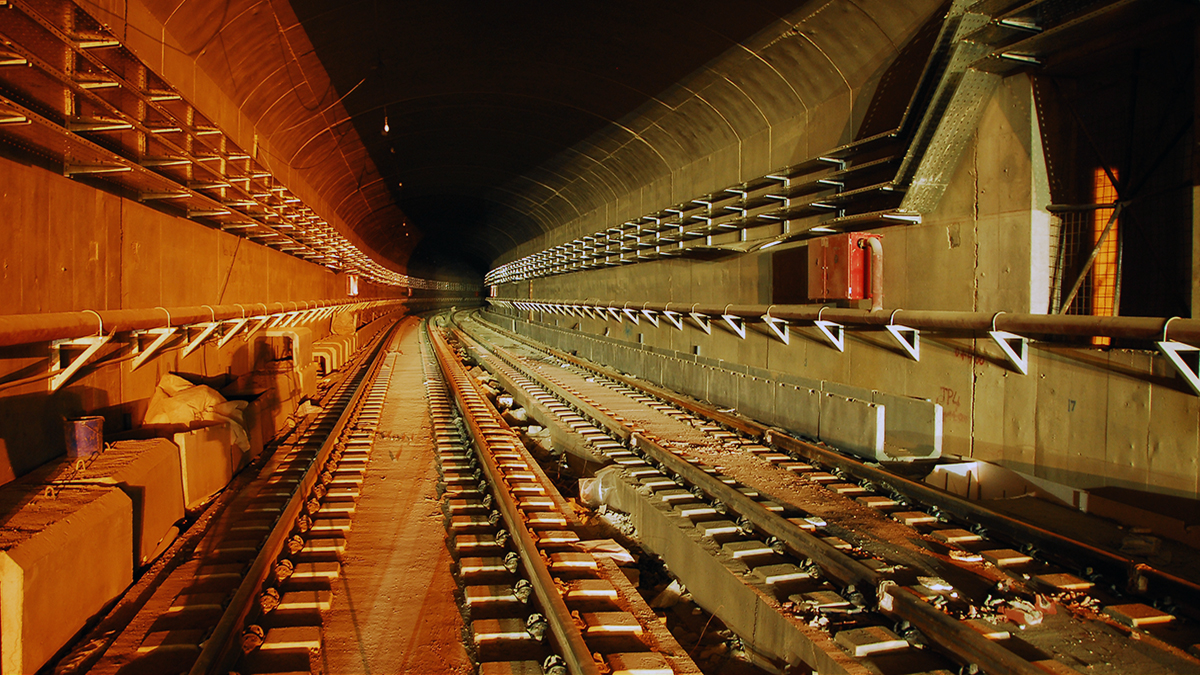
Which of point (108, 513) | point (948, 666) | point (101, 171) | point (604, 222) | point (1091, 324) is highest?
point (604, 222)

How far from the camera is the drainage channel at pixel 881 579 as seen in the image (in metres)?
3.62

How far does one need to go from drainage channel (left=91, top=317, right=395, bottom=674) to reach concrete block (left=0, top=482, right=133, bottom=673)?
0.38 metres

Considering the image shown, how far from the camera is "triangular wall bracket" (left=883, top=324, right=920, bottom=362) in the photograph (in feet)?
24.7

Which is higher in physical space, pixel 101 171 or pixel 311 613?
pixel 101 171

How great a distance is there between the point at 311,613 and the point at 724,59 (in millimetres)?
9086

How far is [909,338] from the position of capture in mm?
7660

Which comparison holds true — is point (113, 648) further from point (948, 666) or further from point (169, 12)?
point (169, 12)

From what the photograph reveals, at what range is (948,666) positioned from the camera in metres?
3.60

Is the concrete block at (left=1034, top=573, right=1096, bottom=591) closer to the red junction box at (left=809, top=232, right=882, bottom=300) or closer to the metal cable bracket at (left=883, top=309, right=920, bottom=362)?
the metal cable bracket at (left=883, top=309, right=920, bottom=362)

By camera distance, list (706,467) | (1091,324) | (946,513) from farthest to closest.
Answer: (706,467), (946,513), (1091,324)

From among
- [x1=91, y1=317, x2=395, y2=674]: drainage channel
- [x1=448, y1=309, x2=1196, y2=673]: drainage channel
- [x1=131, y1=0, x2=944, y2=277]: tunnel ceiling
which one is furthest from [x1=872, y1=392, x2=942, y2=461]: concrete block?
[x1=91, y1=317, x2=395, y2=674]: drainage channel

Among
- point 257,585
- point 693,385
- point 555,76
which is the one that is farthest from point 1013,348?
point 555,76

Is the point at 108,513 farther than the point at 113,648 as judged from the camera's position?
Yes

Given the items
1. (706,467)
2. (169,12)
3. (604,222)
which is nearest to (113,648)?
(706,467)
